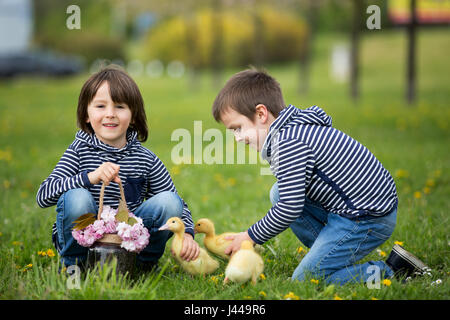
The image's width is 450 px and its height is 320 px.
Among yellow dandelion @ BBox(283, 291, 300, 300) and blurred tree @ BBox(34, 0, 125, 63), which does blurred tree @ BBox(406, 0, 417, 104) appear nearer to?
yellow dandelion @ BBox(283, 291, 300, 300)

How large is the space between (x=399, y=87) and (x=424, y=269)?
1501 cm

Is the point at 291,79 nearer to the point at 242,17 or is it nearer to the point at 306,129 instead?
the point at 242,17

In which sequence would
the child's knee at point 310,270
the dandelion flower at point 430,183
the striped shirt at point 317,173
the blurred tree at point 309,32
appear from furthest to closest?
the blurred tree at point 309,32
the dandelion flower at point 430,183
the child's knee at point 310,270
the striped shirt at point 317,173

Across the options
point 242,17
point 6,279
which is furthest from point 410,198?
point 242,17

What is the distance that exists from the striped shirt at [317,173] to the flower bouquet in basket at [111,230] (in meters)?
0.57

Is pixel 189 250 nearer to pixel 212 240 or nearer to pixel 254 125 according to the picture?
pixel 212 240

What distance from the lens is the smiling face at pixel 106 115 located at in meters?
2.95

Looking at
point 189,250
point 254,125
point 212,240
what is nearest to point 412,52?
point 254,125

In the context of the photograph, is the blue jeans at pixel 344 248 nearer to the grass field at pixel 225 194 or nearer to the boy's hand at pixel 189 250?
the grass field at pixel 225 194

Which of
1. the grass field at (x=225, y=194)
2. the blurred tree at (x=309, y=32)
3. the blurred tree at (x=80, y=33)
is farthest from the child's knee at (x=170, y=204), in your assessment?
the blurred tree at (x=80, y=33)

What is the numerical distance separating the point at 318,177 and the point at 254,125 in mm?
434

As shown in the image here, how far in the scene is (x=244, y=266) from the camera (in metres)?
2.62

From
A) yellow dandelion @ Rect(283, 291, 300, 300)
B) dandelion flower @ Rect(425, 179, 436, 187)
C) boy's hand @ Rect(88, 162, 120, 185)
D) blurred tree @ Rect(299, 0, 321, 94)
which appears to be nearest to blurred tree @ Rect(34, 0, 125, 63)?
blurred tree @ Rect(299, 0, 321, 94)

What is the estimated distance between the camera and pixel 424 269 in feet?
9.85
